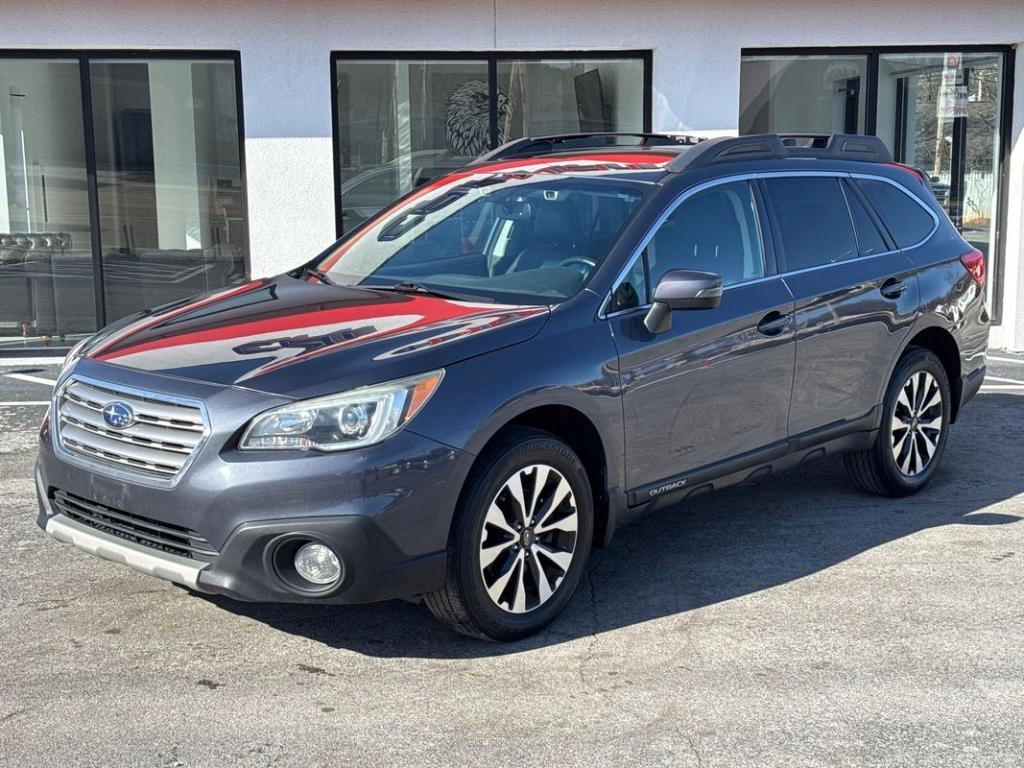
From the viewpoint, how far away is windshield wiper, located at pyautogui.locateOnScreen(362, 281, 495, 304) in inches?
198

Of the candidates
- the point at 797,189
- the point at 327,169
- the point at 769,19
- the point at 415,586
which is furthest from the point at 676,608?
the point at 769,19

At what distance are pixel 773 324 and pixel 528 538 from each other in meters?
1.67

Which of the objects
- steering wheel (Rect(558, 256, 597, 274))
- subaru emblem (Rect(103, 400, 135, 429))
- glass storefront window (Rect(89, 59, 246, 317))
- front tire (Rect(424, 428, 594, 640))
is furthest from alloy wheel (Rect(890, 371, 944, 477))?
glass storefront window (Rect(89, 59, 246, 317))

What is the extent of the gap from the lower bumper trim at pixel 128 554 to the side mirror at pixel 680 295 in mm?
1984

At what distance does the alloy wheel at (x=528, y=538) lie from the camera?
4.49 meters

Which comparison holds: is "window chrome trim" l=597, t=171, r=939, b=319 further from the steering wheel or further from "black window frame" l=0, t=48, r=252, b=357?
"black window frame" l=0, t=48, r=252, b=357

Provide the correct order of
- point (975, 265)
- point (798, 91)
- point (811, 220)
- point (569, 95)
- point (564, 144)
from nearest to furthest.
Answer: point (811, 220)
point (564, 144)
point (975, 265)
point (569, 95)
point (798, 91)

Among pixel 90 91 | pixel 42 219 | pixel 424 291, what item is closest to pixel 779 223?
pixel 424 291

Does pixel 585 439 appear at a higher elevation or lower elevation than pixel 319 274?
lower

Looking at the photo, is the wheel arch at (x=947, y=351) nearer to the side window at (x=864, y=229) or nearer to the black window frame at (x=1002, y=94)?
the side window at (x=864, y=229)

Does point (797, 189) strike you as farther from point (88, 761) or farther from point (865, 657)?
point (88, 761)

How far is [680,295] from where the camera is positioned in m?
4.90

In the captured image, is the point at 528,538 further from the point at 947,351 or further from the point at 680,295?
the point at 947,351

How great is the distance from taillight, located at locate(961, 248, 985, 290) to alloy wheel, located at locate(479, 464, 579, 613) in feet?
10.6
